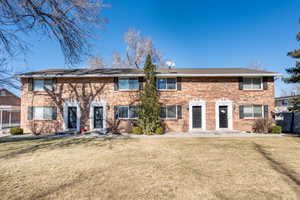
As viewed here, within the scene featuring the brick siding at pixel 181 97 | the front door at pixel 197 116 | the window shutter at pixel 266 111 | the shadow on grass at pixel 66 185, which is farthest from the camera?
the front door at pixel 197 116

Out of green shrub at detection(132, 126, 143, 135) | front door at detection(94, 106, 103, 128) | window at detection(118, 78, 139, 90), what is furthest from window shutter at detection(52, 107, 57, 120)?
green shrub at detection(132, 126, 143, 135)

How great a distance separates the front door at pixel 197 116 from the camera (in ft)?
43.0

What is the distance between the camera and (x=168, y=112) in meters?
13.2

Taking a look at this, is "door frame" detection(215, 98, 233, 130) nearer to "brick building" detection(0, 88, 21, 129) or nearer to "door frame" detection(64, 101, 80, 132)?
"door frame" detection(64, 101, 80, 132)

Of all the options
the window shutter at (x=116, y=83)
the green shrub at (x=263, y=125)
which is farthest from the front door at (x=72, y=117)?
the green shrub at (x=263, y=125)

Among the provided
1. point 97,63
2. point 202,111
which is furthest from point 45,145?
point 97,63

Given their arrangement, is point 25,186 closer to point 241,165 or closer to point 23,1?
point 241,165

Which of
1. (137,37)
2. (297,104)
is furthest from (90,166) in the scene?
(137,37)

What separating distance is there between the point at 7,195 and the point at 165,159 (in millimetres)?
4354

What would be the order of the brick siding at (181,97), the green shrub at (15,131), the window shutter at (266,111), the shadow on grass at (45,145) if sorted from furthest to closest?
the brick siding at (181,97)
the window shutter at (266,111)
the green shrub at (15,131)
the shadow on grass at (45,145)

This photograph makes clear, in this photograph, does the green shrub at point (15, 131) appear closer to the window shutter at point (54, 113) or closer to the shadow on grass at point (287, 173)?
the window shutter at point (54, 113)

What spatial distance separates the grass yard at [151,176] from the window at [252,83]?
8.30 metres

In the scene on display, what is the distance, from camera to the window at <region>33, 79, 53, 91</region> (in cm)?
1334

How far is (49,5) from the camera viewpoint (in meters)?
6.99
